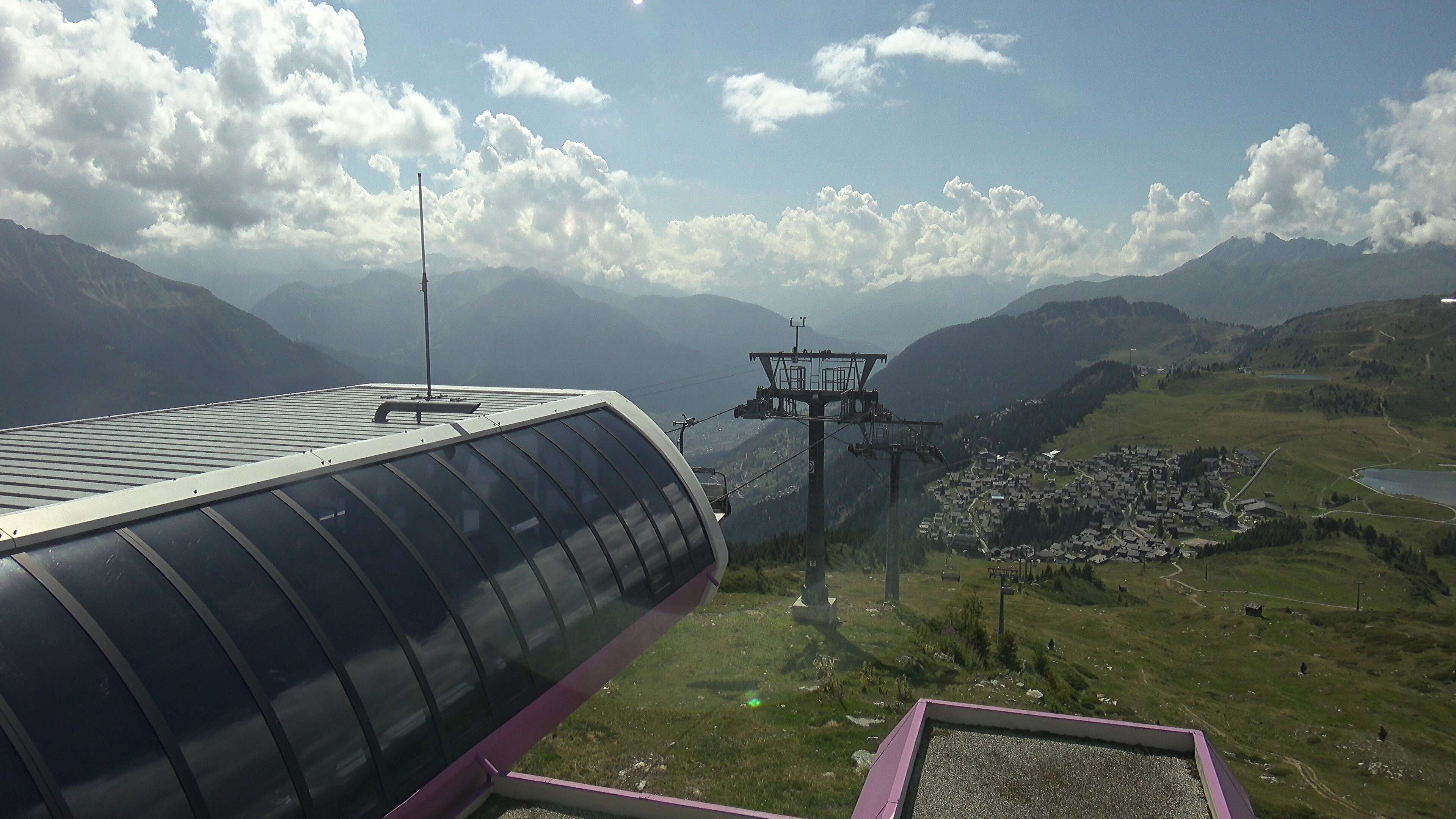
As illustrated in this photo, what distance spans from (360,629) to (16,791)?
11.0ft

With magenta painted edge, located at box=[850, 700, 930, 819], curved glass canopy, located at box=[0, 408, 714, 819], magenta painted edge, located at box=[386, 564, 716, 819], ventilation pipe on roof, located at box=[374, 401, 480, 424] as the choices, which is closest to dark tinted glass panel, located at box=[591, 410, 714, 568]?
magenta painted edge, located at box=[386, 564, 716, 819]

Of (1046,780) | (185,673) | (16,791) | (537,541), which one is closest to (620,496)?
(537,541)

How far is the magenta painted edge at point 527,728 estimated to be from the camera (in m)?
9.55

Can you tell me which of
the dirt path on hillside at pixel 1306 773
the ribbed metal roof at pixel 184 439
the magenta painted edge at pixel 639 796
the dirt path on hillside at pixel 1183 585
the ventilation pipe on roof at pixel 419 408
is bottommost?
the dirt path on hillside at pixel 1183 585

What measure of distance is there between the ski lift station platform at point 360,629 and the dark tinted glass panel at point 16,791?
0.6 inches

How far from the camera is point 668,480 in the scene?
18.5m

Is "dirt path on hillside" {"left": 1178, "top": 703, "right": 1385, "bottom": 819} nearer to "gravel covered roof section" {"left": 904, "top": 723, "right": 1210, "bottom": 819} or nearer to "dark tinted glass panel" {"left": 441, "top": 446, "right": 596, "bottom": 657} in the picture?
"gravel covered roof section" {"left": 904, "top": 723, "right": 1210, "bottom": 819}

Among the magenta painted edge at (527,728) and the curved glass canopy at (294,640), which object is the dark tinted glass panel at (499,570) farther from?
the magenta painted edge at (527,728)

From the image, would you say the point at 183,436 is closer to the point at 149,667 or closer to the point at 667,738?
the point at 149,667

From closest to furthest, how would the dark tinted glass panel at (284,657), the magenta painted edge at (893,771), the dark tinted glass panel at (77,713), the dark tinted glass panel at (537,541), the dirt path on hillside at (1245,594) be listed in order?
the dark tinted glass panel at (77,713)
the dark tinted glass panel at (284,657)
the magenta painted edge at (893,771)
the dark tinted glass panel at (537,541)
the dirt path on hillside at (1245,594)

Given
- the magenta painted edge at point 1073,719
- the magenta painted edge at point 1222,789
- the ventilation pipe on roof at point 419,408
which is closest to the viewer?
the magenta painted edge at point 1222,789

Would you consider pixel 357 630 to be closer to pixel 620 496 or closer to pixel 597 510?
pixel 597 510

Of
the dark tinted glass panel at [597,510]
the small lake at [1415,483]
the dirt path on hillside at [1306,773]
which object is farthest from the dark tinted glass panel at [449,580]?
the small lake at [1415,483]

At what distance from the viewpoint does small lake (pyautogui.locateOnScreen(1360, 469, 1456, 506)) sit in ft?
563
